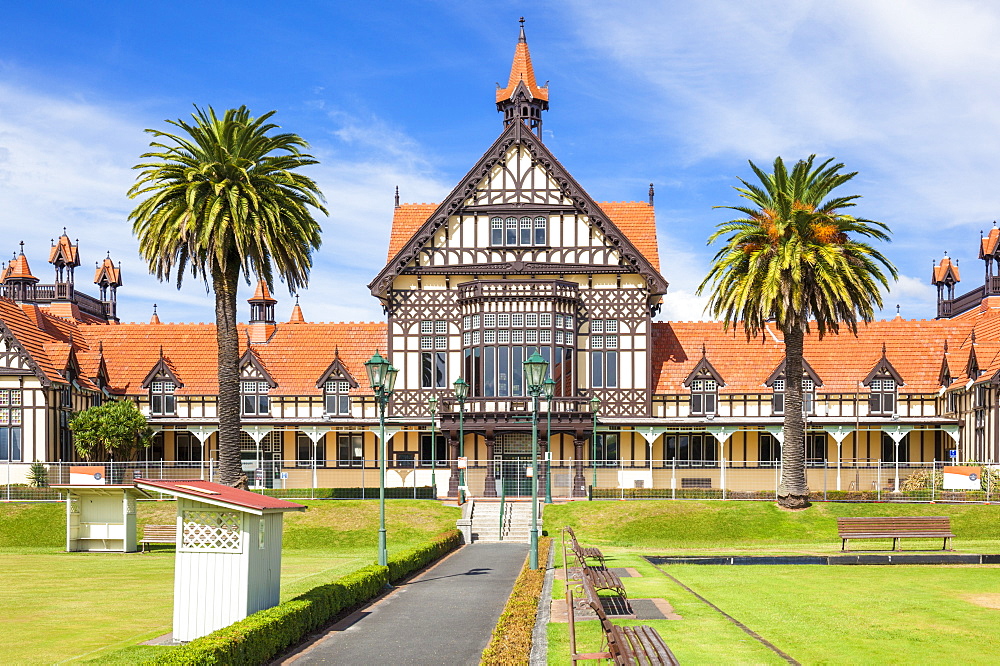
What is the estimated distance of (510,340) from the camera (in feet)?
190

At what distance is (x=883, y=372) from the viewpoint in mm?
60656

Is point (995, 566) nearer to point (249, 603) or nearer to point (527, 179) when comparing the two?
point (249, 603)

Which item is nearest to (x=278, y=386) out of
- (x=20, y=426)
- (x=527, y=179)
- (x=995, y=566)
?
(x=20, y=426)

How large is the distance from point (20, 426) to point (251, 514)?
138 ft

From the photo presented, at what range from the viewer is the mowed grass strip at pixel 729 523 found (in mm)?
43031

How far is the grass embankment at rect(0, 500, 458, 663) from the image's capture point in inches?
798

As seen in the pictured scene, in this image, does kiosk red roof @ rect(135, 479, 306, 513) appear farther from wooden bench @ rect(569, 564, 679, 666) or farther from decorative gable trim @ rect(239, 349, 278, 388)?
decorative gable trim @ rect(239, 349, 278, 388)

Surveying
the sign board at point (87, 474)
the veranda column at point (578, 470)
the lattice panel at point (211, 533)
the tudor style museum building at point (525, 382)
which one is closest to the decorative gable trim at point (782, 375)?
the tudor style museum building at point (525, 382)

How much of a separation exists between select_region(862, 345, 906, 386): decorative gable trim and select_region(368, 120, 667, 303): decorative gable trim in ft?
41.3

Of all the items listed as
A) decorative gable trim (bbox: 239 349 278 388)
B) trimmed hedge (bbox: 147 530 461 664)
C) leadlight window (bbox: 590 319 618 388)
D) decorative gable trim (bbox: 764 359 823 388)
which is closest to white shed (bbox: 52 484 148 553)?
trimmed hedge (bbox: 147 530 461 664)

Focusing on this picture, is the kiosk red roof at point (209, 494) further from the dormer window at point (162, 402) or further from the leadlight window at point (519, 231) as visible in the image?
the dormer window at point (162, 402)

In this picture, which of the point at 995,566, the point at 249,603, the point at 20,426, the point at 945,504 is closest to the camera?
the point at 249,603

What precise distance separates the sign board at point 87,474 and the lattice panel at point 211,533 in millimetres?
27494

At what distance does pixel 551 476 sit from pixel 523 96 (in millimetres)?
22301
